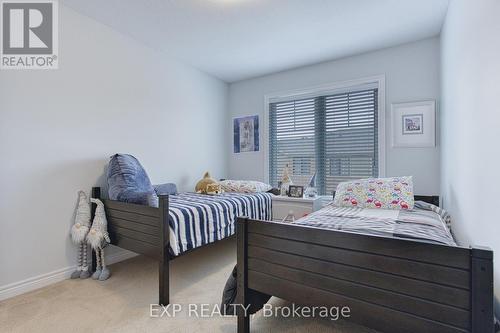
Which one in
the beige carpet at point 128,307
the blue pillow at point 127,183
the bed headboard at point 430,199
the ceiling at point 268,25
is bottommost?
the beige carpet at point 128,307

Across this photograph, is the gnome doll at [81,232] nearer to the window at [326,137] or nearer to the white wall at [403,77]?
the window at [326,137]

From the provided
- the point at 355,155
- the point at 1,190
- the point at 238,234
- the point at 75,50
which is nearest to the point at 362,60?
the point at 355,155

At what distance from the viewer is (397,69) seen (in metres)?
2.94

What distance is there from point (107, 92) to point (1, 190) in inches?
48.1

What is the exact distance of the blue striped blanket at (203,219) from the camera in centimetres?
194

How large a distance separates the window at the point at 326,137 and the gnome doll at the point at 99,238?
2284 mm

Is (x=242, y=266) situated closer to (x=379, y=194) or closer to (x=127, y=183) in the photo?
(x=127, y=183)

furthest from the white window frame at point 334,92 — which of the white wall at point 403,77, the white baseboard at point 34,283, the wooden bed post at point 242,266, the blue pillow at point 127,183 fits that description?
the white baseboard at point 34,283

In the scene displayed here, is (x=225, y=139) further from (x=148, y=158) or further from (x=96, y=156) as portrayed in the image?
(x=96, y=156)

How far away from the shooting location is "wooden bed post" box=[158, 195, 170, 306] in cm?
179

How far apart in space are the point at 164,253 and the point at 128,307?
0.42m

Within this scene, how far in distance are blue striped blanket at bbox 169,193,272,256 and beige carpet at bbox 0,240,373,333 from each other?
367 mm

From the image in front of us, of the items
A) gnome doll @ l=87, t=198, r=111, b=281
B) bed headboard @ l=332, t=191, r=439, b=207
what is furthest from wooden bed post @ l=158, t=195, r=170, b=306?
bed headboard @ l=332, t=191, r=439, b=207

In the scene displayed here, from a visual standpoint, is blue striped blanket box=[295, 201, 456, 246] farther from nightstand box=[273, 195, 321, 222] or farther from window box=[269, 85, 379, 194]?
window box=[269, 85, 379, 194]
